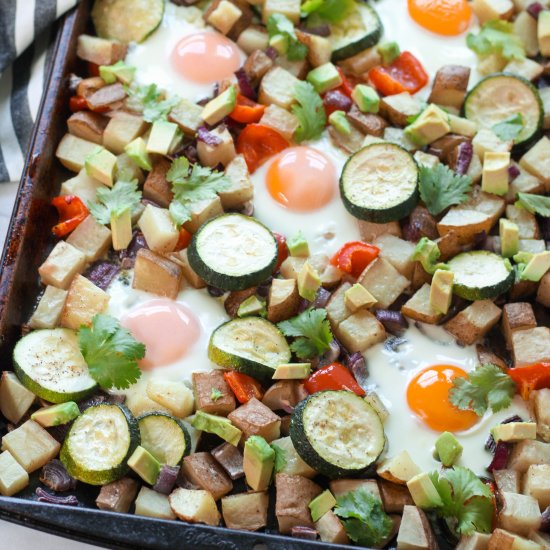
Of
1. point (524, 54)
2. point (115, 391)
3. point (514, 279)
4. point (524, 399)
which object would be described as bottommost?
point (115, 391)

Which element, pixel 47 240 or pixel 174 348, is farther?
pixel 47 240

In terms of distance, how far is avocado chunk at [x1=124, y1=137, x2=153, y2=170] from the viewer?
4469mm

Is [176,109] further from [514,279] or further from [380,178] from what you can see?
[514,279]

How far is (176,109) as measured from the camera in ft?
15.3

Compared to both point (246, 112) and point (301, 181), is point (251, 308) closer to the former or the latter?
point (301, 181)

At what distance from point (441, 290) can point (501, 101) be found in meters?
1.31

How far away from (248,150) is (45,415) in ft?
5.53

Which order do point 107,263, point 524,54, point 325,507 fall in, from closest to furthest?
1. point 325,507
2. point 107,263
3. point 524,54

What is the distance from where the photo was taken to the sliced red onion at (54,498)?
3.69 m

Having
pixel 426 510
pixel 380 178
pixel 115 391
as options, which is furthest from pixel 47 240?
pixel 426 510

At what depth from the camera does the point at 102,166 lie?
14.6 feet

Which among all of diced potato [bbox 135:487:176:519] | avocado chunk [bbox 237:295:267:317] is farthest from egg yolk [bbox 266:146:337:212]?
diced potato [bbox 135:487:176:519]

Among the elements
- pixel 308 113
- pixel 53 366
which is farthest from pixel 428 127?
pixel 53 366

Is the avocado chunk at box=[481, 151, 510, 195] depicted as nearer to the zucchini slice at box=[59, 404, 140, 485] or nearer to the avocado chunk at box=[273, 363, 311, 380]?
the avocado chunk at box=[273, 363, 311, 380]
